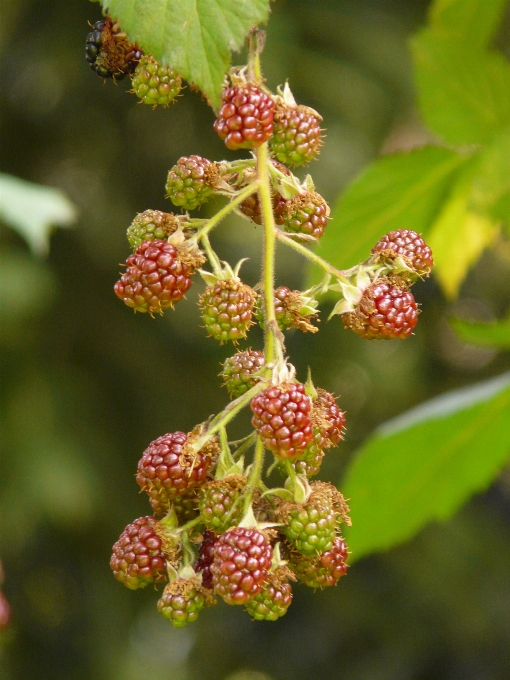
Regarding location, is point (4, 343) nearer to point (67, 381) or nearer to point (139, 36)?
point (67, 381)

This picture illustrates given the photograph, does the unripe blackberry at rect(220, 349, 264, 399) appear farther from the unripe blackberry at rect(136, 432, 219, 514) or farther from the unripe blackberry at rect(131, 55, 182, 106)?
the unripe blackberry at rect(131, 55, 182, 106)

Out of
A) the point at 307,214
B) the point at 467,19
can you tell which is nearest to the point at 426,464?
the point at 467,19

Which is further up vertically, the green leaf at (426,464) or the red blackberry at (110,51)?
the red blackberry at (110,51)

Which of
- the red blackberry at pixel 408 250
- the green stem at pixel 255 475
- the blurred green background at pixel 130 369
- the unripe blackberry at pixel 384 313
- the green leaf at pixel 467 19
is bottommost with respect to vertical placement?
the blurred green background at pixel 130 369

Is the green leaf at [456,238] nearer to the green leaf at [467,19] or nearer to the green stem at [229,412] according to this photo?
the green leaf at [467,19]

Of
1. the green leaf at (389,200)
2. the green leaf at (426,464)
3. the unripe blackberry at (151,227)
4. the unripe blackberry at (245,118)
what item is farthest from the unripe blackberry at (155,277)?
the green leaf at (426,464)

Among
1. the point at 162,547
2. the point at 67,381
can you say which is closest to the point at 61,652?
the point at 67,381
